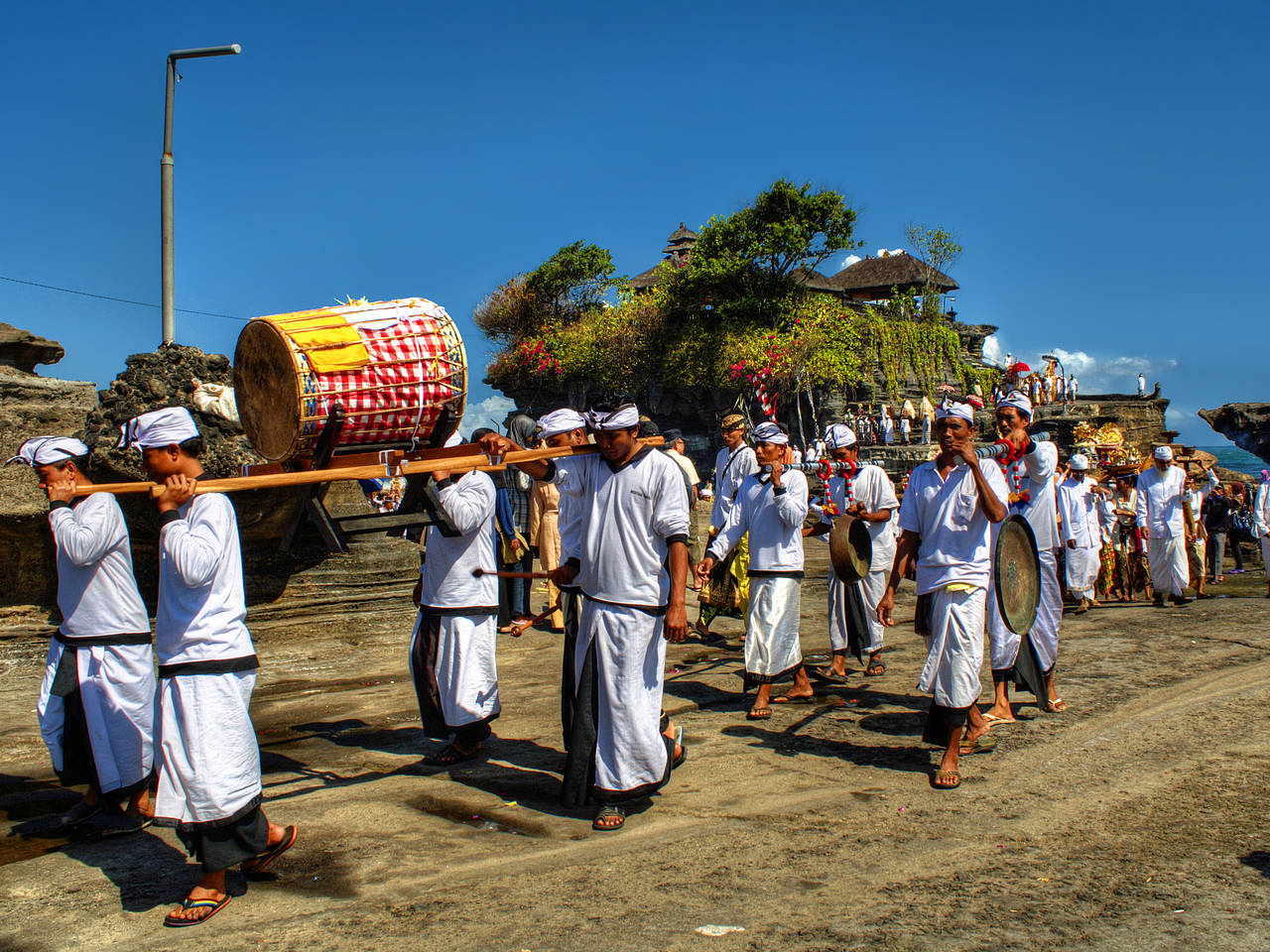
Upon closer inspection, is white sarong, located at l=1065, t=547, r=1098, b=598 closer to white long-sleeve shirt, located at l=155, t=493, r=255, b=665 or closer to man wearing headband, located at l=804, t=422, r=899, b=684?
man wearing headband, located at l=804, t=422, r=899, b=684

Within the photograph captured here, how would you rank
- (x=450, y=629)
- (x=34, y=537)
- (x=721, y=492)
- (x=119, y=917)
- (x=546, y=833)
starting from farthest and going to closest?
(x=721, y=492)
(x=34, y=537)
(x=450, y=629)
(x=546, y=833)
(x=119, y=917)

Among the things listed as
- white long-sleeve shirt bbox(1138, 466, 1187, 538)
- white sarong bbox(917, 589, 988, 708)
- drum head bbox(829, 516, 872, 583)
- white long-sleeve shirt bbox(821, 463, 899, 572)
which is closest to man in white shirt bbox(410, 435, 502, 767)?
drum head bbox(829, 516, 872, 583)

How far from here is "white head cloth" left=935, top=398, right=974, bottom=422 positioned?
17.1 ft

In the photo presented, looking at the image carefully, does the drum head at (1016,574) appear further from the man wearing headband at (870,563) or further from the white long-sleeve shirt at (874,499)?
the white long-sleeve shirt at (874,499)

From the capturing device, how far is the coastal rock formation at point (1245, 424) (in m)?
33.3

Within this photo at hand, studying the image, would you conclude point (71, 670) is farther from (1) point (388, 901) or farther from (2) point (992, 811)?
(2) point (992, 811)

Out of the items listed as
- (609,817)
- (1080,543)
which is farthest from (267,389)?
(1080,543)

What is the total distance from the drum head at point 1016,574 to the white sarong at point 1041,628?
0.06 metres

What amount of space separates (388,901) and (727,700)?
148 inches

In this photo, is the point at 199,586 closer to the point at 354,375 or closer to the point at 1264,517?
the point at 354,375

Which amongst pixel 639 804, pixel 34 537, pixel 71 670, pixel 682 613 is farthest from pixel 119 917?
pixel 34 537

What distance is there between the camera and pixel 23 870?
401 centimetres

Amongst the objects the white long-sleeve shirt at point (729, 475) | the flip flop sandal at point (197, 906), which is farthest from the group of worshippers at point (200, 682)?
the white long-sleeve shirt at point (729, 475)

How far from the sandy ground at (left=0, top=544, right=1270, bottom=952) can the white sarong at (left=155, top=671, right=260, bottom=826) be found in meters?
0.40
